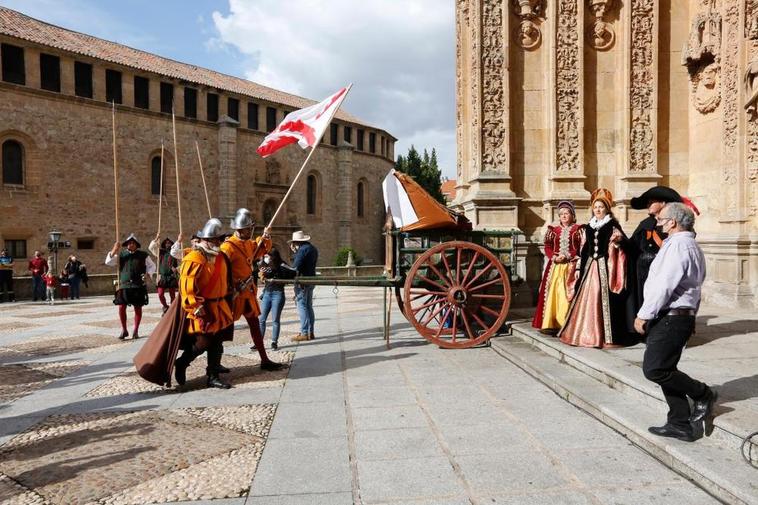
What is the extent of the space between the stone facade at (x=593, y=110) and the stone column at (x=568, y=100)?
18mm

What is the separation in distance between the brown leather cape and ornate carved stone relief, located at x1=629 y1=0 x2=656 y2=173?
8.11 metres

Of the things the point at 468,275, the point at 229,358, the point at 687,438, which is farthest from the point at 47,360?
the point at 687,438

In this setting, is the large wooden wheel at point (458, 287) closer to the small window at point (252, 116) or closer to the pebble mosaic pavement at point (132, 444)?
the pebble mosaic pavement at point (132, 444)

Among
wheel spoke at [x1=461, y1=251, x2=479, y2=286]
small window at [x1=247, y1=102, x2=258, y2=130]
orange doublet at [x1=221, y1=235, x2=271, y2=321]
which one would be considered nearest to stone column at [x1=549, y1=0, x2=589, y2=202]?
wheel spoke at [x1=461, y1=251, x2=479, y2=286]

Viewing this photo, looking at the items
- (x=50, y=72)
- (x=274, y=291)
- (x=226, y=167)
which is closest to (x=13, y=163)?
(x=50, y=72)

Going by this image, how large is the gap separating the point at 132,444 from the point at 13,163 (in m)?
27.1

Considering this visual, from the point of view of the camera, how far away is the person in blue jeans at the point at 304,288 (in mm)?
7539

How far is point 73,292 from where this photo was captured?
1761 centimetres

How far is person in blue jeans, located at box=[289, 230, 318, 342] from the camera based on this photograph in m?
7.54

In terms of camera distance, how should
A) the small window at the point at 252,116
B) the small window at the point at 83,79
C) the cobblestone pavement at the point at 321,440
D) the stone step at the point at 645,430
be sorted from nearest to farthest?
the stone step at the point at 645,430
the cobblestone pavement at the point at 321,440
the small window at the point at 83,79
the small window at the point at 252,116

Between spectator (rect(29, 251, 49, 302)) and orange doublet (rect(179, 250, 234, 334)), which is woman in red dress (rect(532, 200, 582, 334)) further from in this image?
spectator (rect(29, 251, 49, 302))

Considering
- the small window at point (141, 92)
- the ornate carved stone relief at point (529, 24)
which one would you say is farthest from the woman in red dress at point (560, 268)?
the small window at point (141, 92)

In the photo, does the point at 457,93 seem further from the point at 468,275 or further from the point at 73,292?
the point at 73,292

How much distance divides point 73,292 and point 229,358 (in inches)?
562
